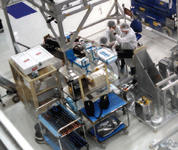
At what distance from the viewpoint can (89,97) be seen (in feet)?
19.8

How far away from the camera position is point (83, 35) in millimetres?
9531

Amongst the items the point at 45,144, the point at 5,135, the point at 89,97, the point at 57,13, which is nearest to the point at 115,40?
the point at 89,97

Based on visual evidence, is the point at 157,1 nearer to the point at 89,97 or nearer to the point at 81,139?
the point at 89,97

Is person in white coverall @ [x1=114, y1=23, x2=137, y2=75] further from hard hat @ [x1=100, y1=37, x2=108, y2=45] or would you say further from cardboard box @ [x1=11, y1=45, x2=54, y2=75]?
cardboard box @ [x1=11, y1=45, x2=54, y2=75]

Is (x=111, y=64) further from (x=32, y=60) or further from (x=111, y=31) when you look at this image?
(x=32, y=60)

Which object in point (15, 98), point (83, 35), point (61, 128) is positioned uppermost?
point (61, 128)

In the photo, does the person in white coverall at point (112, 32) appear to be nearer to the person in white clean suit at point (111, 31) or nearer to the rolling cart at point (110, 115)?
the person in white clean suit at point (111, 31)

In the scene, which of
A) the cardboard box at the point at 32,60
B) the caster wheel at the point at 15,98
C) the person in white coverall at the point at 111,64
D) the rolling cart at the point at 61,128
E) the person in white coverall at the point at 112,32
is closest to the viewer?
the rolling cart at the point at 61,128

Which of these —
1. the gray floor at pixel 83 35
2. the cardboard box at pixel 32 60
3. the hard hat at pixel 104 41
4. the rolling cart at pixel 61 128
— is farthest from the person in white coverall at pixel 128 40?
the rolling cart at pixel 61 128

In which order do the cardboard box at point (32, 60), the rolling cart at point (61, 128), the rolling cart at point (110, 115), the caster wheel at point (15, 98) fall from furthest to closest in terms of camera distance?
the caster wheel at point (15, 98) < the cardboard box at point (32, 60) < the rolling cart at point (110, 115) < the rolling cart at point (61, 128)

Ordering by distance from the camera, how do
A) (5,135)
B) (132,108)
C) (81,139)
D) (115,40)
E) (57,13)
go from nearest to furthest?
1. (5,135)
2. (57,13)
3. (81,139)
4. (132,108)
5. (115,40)

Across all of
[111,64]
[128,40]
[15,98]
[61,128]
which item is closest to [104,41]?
[128,40]

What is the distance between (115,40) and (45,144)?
11.2 ft

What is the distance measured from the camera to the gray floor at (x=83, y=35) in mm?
5789
